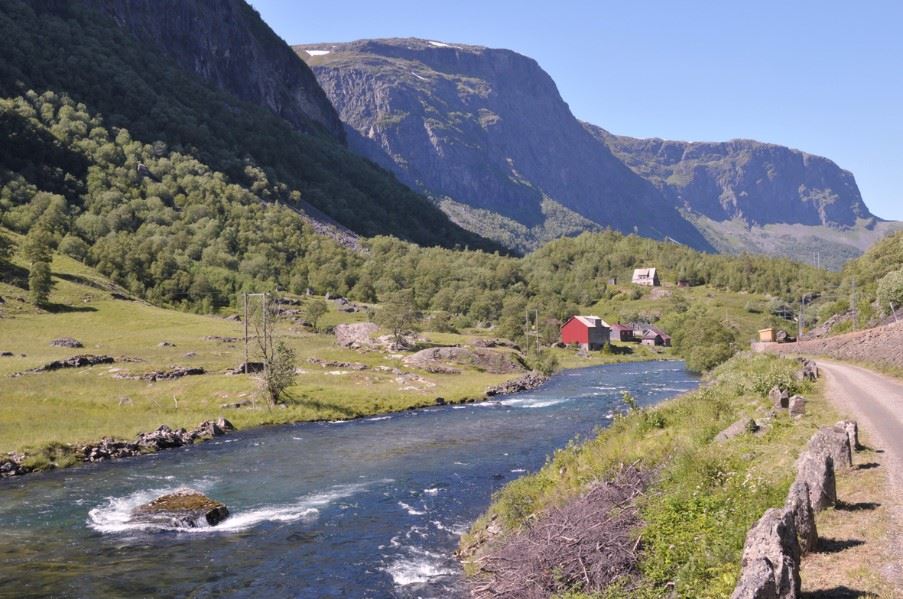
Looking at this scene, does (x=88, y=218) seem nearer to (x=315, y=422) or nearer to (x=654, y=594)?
(x=315, y=422)

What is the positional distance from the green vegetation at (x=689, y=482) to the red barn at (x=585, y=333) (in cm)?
13430

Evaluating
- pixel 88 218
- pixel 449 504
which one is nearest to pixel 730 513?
pixel 449 504

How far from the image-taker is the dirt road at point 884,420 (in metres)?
14.5

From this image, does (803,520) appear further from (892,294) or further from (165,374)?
(892,294)

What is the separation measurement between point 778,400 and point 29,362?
7443cm

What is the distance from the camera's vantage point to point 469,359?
106062mm

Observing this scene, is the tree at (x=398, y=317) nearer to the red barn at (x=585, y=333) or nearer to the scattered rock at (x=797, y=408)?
the red barn at (x=585, y=333)

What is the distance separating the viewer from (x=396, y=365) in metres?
96.9

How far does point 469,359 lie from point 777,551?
309 ft

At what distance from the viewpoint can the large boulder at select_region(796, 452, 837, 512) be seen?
1716cm

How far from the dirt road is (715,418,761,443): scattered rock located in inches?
160

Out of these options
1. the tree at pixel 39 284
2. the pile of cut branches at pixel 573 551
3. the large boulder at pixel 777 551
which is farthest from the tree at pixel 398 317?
the large boulder at pixel 777 551

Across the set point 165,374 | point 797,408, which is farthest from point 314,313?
point 797,408

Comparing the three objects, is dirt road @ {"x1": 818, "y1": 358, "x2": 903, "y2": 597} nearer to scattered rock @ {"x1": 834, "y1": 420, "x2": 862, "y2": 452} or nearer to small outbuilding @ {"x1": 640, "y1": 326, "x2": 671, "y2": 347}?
scattered rock @ {"x1": 834, "y1": 420, "x2": 862, "y2": 452}
